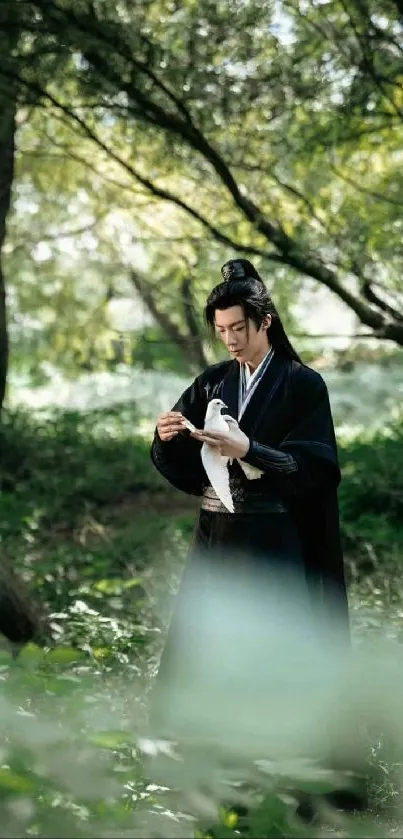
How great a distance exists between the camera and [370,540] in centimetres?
799

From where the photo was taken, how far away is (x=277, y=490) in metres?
3.93

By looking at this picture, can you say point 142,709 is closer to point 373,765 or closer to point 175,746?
point 373,765

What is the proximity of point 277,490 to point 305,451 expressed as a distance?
0.18 metres

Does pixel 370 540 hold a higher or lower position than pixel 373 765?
higher

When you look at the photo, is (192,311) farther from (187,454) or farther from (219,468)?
(219,468)

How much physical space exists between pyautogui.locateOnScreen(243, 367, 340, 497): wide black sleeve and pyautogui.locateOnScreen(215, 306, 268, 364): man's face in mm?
184

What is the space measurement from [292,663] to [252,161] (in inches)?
226

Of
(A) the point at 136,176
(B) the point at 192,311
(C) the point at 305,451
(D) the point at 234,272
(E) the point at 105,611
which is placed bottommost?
(C) the point at 305,451

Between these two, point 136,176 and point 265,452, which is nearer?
point 265,452

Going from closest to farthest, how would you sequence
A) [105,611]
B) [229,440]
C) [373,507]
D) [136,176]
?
[229,440]
[105,611]
[136,176]
[373,507]

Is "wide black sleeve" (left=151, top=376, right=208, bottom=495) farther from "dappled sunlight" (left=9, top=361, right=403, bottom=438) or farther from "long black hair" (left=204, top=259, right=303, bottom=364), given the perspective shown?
"dappled sunlight" (left=9, top=361, right=403, bottom=438)

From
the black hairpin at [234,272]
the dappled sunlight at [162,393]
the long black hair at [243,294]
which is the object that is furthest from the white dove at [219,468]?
the dappled sunlight at [162,393]

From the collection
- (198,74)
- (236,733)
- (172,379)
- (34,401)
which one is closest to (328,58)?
(198,74)

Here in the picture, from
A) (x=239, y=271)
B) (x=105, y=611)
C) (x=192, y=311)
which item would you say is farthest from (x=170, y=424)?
(x=192, y=311)
